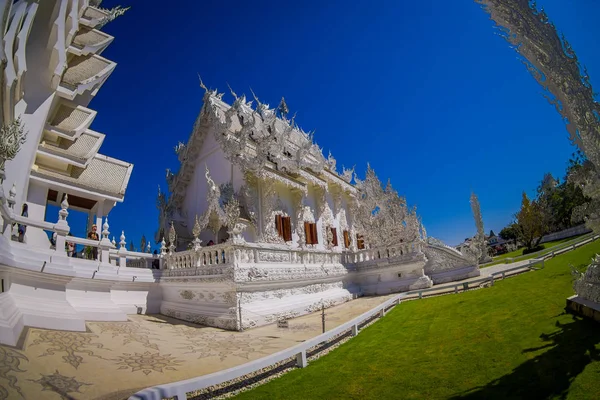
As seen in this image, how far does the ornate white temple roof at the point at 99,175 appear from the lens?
434 inches

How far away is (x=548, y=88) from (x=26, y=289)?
31.8 ft

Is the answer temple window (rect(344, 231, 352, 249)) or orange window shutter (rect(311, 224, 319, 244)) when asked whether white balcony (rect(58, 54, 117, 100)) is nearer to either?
orange window shutter (rect(311, 224, 319, 244))

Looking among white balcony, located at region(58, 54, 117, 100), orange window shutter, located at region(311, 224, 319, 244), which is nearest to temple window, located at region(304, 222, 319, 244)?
orange window shutter, located at region(311, 224, 319, 244)

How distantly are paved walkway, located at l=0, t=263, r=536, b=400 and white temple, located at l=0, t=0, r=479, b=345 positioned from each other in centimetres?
42

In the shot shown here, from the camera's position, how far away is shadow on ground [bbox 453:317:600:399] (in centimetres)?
253

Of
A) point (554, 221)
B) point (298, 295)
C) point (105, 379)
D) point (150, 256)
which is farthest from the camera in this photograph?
point (554, 221)

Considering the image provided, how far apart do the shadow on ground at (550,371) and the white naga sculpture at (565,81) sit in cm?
113

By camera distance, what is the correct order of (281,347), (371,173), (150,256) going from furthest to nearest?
(371,173) < (150,256) < (281,347)

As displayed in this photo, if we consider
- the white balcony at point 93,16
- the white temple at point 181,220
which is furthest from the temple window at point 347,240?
the white balcony at point 93,16

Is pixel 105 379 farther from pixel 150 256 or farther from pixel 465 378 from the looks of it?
pixel 150 256

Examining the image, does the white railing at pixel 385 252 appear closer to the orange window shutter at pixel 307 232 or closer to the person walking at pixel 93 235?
the orange window shutter at pixel 307 232

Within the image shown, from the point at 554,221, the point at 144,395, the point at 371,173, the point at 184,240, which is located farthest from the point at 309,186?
the point at 554,221

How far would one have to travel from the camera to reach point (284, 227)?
12.5 m

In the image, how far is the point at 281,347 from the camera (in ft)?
17.3
